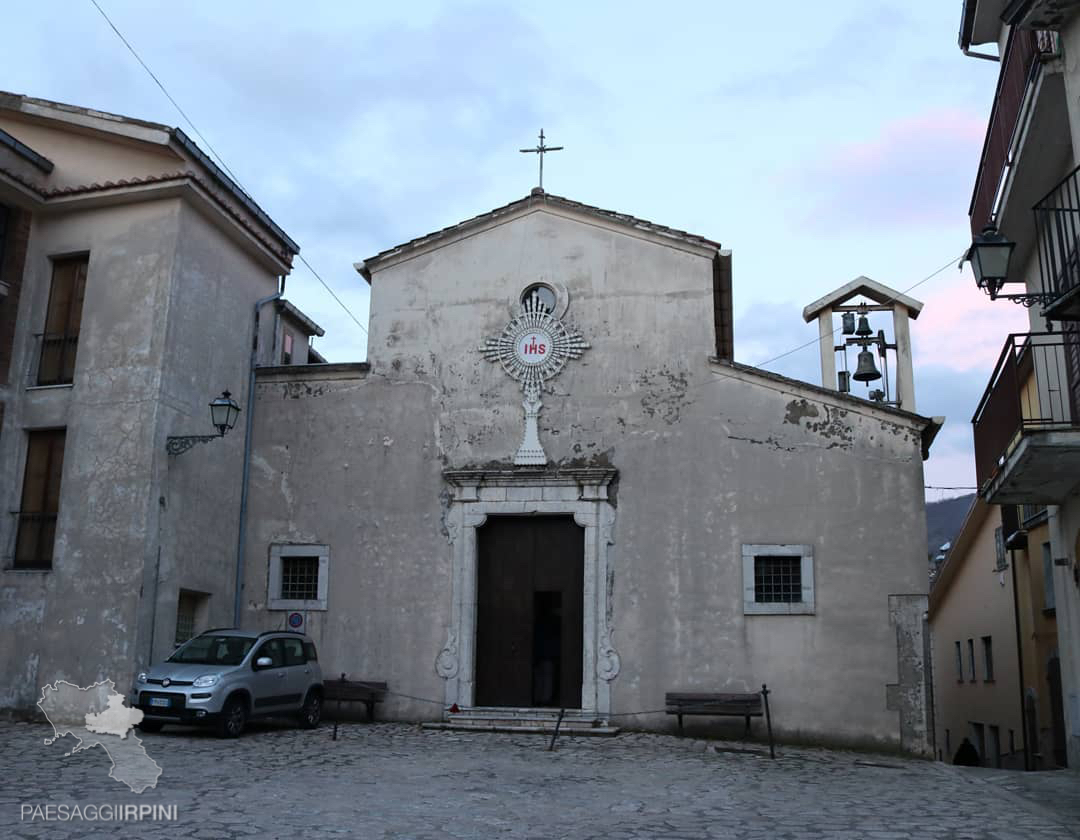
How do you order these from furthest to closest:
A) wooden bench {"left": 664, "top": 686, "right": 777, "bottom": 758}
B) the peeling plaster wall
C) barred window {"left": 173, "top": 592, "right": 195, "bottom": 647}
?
1. barred window {"left": 173, "top": 592, "right": 195, "bottom": 647}
2. wooden bench {"left": 664, "top": 686, "right": 777, "bottom": 758}
3. the peeling plaster wall

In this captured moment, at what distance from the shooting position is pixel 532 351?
17.5 m

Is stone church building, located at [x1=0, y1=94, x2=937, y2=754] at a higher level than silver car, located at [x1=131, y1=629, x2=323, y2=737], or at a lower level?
higher

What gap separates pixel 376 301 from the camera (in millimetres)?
18328

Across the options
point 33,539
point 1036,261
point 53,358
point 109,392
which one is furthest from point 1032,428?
point 53,358

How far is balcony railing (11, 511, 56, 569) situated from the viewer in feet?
51.5

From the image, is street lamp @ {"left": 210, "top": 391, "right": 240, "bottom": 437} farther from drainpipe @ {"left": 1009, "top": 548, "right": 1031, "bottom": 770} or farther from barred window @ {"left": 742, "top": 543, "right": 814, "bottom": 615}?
drainpipe @ {"left": 1009, "top": 548, "right": 1031, "bottom": 770}

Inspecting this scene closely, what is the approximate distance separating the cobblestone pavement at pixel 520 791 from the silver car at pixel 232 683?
0.34 metres

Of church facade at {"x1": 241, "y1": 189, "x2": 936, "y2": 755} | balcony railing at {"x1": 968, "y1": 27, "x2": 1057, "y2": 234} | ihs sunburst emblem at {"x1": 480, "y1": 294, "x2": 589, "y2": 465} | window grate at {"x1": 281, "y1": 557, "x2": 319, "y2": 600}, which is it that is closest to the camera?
balcony railing at {"x1": 968, "y1": 27, "x2": 1057, "y2": 234}

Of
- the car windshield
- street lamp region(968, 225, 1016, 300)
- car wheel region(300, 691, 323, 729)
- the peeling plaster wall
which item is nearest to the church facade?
car wheel region(300, 691, 323, 729)

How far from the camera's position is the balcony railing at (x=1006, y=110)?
10.9m

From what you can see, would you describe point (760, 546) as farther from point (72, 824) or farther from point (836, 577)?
point (72, 824)

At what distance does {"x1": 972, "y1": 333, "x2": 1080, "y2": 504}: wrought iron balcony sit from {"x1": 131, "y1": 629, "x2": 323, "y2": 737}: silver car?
9.38m

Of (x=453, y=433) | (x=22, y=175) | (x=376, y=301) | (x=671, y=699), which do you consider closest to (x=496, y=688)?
(x=671, y=699)

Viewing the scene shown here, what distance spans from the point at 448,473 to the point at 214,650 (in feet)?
14.9
